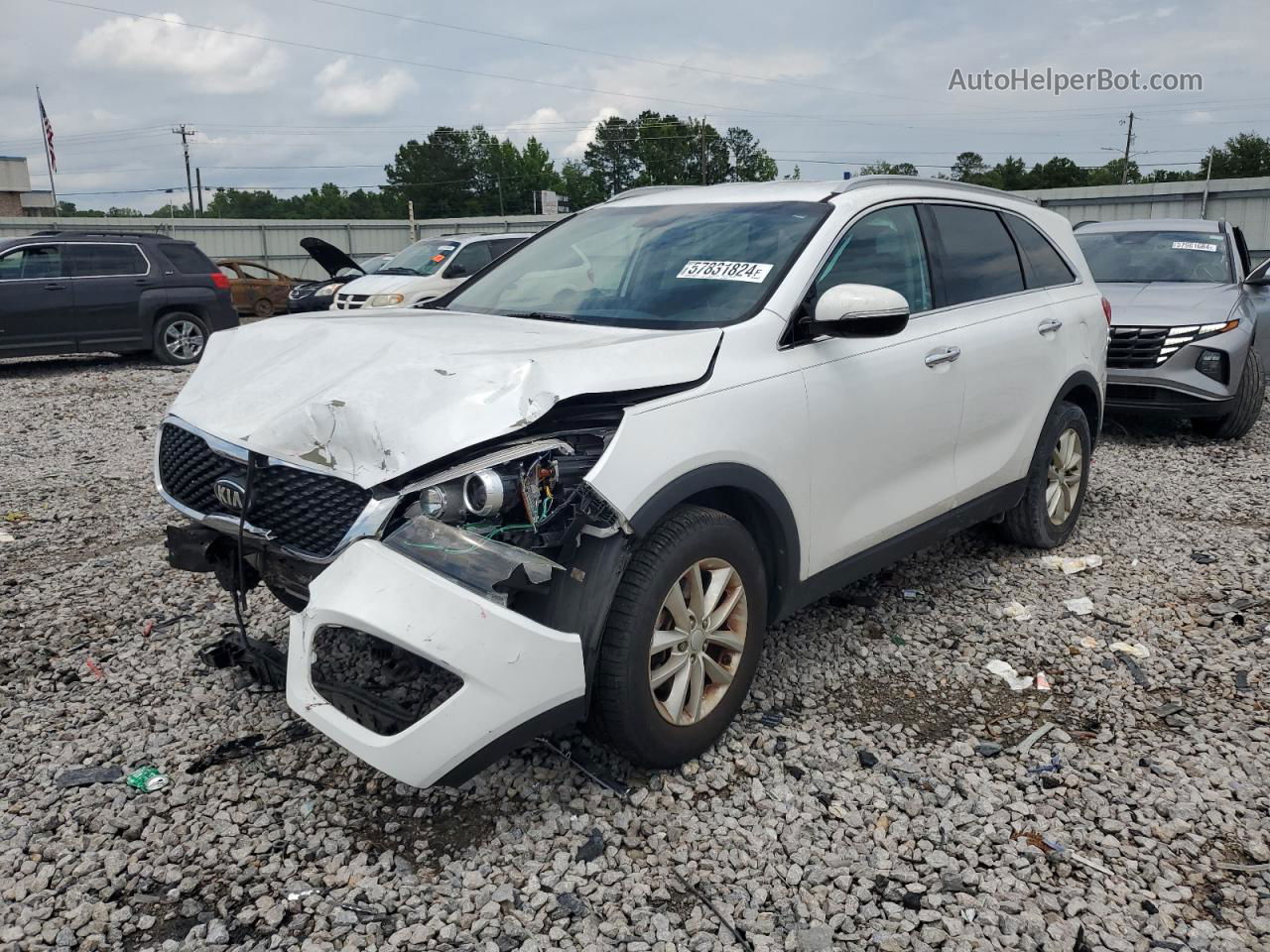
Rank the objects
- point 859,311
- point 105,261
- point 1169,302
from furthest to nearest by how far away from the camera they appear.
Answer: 1. point 105,261
2. point 1169,302
3. point 859,311

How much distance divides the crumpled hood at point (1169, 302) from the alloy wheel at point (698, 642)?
6.15 metres

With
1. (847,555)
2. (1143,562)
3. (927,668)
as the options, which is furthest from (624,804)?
(1143,562)

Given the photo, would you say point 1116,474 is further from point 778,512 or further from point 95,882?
point 95,882

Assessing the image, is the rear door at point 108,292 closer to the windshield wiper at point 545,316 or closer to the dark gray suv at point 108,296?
the dark gray suv at point 108,296

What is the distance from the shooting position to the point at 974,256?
4.49 metres

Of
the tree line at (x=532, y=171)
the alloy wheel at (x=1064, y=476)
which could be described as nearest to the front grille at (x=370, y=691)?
the alloy wheel at (x=1064, y=476)

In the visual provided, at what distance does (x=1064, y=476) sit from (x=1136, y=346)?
3296mm

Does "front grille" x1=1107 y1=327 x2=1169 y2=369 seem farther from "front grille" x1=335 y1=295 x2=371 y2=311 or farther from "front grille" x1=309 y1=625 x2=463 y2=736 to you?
"front grille" x1=335 y1=295 x2=371 y2=311

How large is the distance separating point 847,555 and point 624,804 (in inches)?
49.5

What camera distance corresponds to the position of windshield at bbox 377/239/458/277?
14633 millimetres

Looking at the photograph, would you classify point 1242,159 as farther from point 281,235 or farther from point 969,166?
point 281,235

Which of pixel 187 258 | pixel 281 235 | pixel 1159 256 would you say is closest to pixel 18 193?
pixel 281 235

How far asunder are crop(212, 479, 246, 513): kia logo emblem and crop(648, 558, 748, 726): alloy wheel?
4.20 ft

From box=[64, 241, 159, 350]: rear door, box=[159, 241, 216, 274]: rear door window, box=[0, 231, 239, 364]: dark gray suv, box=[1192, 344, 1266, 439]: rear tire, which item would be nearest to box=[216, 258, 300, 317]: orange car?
box=[159, 241, 216, 274]: rear door window
